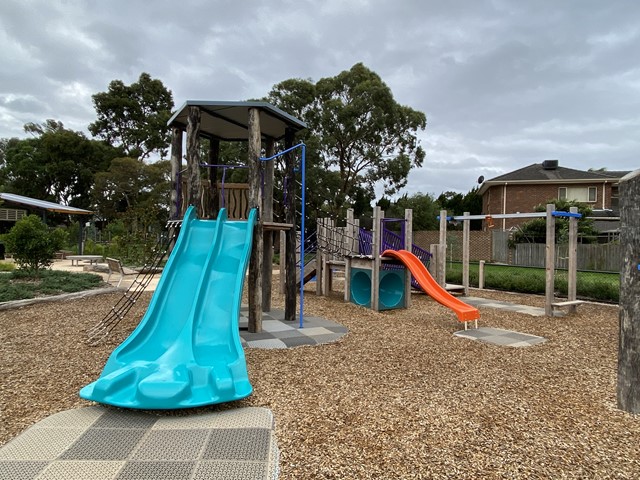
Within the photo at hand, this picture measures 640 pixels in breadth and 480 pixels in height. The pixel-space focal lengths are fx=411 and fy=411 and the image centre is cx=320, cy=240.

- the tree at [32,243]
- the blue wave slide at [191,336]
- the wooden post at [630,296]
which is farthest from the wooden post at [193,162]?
the tree at [32,243]

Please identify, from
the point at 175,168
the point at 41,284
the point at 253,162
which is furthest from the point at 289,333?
the point at 41,284

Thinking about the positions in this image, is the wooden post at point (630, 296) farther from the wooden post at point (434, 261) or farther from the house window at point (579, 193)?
the house window at point (579, 193)

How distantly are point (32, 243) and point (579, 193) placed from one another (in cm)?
3115

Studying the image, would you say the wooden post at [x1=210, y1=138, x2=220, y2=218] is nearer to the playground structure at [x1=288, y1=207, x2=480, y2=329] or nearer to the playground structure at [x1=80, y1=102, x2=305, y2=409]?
the playground structure at [x1=80, y1=102, x2=305, y2=409]

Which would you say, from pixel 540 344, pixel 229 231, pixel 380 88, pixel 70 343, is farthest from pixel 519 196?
pixel 70 343

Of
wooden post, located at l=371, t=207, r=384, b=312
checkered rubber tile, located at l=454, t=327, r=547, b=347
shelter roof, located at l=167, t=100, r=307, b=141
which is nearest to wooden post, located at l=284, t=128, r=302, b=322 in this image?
shelter roof, located at l=167, t=100, r=307, b=141

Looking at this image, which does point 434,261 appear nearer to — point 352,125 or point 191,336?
point 191,336

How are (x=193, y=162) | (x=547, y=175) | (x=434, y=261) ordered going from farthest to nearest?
1. (x=547, y=175)
2. (x=434, y=261)
3. (x=193, y=162)

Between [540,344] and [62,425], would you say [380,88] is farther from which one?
[62,425]

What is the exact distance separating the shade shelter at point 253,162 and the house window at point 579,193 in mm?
26890

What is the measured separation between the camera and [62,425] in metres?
3.03

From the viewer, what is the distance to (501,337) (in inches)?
248

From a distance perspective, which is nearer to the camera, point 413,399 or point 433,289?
point 413,399

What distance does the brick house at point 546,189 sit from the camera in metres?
27.9
